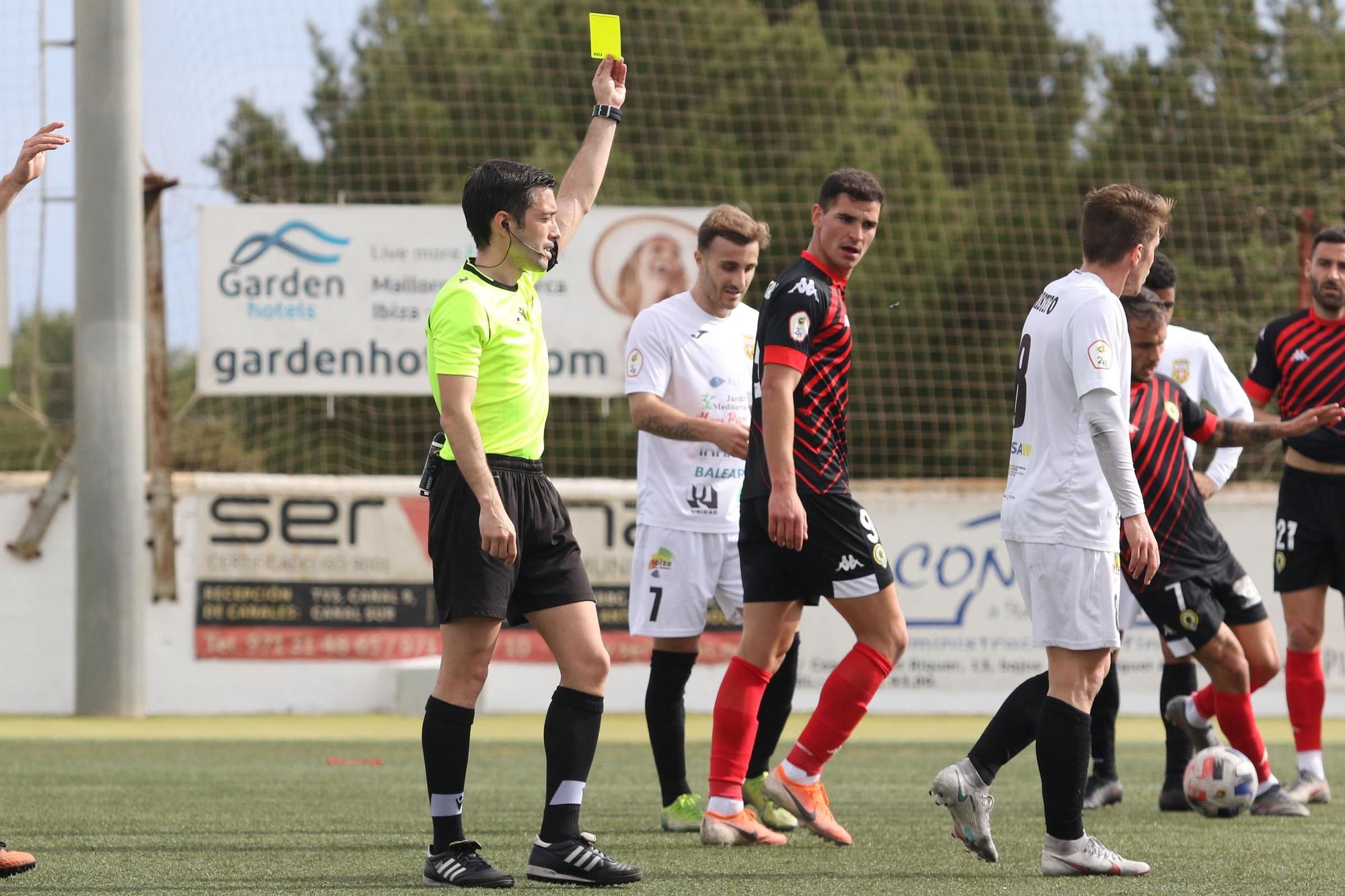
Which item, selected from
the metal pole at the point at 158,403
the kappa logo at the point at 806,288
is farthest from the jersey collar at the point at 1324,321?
the metal pole at the point at 158,403

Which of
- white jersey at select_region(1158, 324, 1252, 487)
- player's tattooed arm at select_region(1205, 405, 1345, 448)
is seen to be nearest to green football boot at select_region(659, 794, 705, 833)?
player's tattooed arm at select_region(1205, 405, 1345, 448)

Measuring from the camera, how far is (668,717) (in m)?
5.99

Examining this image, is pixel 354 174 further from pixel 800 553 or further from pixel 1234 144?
pixel 800 553

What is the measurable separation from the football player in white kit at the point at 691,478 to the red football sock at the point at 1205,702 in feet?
5.39

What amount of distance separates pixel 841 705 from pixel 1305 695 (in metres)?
2.62

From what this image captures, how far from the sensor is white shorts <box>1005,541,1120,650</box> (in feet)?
14.8

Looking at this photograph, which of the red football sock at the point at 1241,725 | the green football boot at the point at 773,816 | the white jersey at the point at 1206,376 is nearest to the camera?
the green football boot at the point at 773,816

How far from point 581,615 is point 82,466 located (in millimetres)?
8136

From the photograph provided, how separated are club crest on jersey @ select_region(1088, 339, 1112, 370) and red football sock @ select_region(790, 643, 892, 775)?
4.05 ft

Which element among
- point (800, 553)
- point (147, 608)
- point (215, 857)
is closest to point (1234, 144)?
point (147, 608)

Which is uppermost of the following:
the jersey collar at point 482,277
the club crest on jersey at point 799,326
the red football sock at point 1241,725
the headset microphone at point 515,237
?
the headset microphone at point 515,237

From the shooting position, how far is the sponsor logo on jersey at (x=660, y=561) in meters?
6.15

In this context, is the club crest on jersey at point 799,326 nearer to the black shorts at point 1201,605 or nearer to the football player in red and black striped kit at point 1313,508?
the black shorts at point 1201,605

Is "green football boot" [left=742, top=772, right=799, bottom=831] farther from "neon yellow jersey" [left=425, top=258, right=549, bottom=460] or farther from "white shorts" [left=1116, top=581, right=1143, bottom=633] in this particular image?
"neon yellow jersey" [left=425, top=258, right=549, bottom=460]
